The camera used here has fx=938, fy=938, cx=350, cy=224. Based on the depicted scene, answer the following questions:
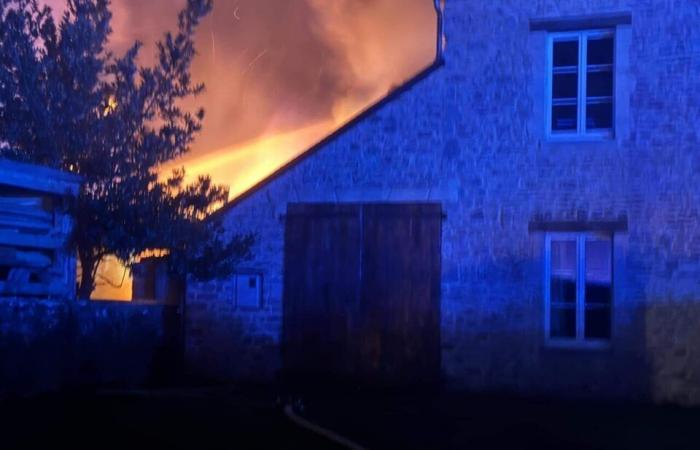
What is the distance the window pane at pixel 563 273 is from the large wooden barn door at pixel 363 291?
1633 millimetres

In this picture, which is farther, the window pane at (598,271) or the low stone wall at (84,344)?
the window pane at (598,271)

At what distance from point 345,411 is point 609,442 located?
3.19 meters

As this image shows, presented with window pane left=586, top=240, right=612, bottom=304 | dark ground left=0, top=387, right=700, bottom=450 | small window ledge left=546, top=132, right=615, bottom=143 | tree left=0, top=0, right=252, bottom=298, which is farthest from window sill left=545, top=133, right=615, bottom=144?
tree left=0, top=0, right=252, bottom=298

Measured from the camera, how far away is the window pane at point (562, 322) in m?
13.0

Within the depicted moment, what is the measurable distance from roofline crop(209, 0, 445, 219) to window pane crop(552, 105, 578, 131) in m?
1.76

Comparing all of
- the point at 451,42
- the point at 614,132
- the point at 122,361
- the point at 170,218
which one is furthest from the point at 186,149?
the point at 614,132

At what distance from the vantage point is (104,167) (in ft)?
38.9

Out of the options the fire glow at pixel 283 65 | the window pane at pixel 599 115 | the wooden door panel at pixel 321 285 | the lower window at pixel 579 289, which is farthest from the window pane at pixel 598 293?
the fire glow at pixel 283 65

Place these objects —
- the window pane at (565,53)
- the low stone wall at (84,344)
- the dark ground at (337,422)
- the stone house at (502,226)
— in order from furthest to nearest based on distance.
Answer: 1. the window pane at (565,53)
2. the stone house at (502,226)
3. the low stone wall at (84,344)
4. the dark ground at (337,422)

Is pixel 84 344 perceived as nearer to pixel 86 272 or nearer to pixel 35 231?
pixel 86 272

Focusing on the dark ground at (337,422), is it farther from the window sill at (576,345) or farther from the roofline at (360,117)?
the roofline at (360,117)

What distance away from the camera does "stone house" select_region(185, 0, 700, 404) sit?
1274 centimetres

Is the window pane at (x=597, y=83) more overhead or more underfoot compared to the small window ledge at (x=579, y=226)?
more overhead

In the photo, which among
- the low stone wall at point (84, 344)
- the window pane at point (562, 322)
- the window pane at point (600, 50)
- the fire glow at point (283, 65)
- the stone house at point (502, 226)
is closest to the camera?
the low stone wall at point (84, 344)
